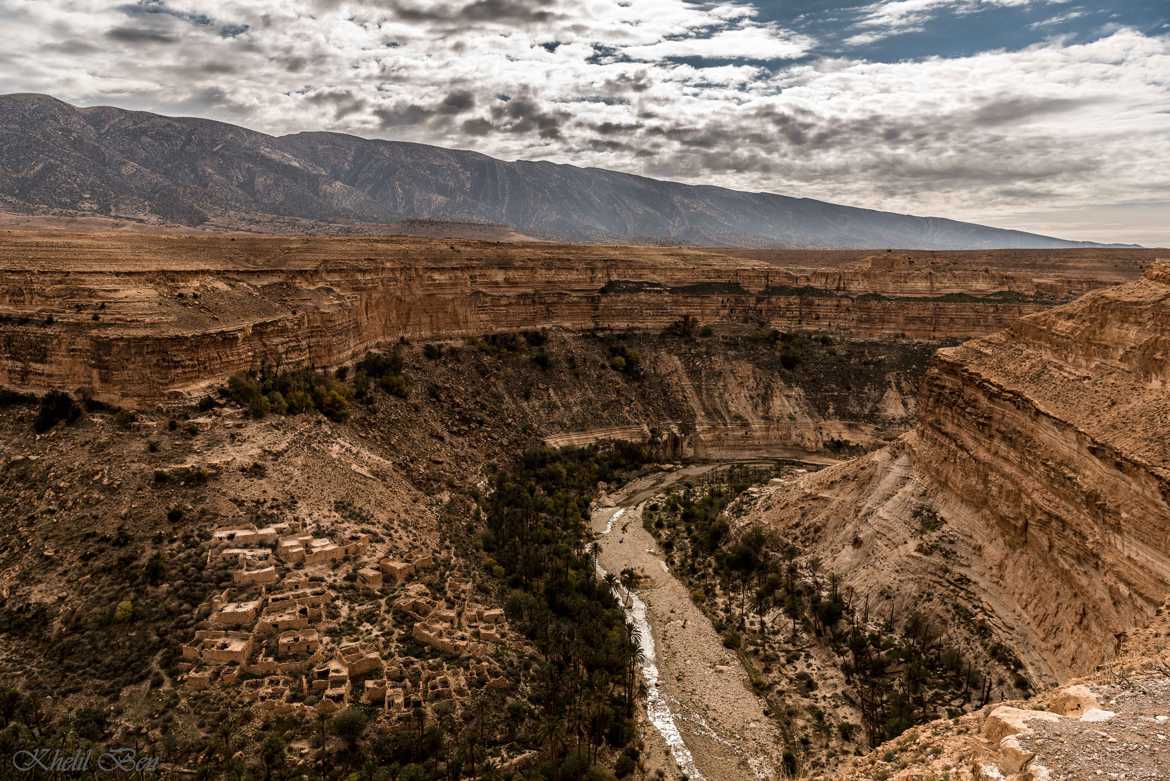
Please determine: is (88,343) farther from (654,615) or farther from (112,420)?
(654,615)

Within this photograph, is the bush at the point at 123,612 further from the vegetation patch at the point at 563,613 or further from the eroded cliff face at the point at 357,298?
the vegetation patch at the point at 563,613

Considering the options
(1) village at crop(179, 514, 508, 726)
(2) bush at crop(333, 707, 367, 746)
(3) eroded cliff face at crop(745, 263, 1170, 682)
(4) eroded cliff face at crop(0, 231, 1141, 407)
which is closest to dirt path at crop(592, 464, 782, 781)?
(1) village at crop(179, 514, 508, 726)

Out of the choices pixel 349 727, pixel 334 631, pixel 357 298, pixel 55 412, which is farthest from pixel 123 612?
pixel 357 298

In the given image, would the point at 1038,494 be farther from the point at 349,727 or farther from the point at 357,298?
the point at 357,298

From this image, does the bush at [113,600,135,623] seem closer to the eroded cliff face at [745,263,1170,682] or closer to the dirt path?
the dirt path

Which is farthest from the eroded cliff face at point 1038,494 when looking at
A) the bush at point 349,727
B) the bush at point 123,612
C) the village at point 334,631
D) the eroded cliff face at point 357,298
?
the eroded cliff face at point 357,298
